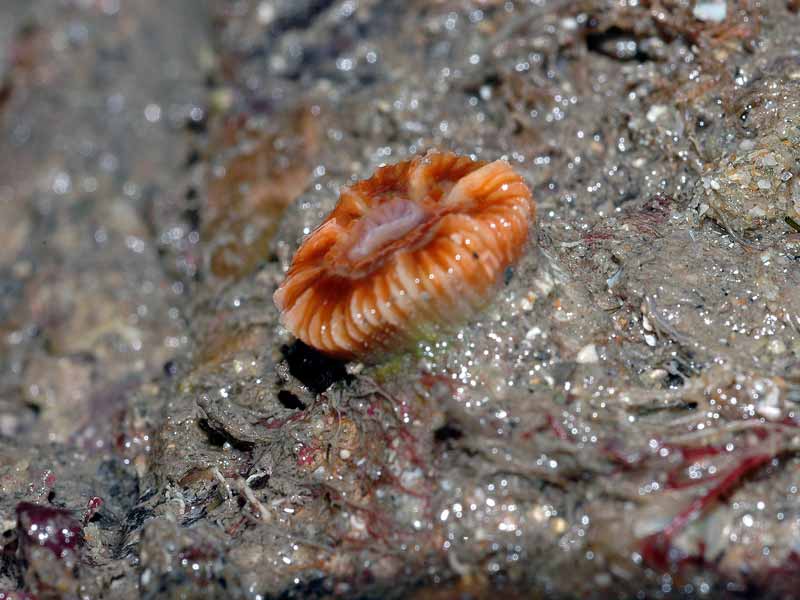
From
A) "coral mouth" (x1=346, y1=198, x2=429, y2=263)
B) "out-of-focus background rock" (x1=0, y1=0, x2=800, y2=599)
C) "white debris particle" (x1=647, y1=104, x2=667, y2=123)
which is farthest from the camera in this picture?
"white debris particle" (x1=647, y1=104, x2=667, y2=123)

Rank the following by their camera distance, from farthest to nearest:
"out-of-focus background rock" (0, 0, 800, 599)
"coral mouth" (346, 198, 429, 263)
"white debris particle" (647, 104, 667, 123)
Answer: "white debris particle" (647, 104, 667, 123) → "coral mouth" (346, 198, 429, 263) → "out-of-focus background rock" (0, 0, 800, 599)

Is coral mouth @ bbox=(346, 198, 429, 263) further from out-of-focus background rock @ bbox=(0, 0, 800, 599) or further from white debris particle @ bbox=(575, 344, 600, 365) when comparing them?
white debris particle @ bbox=(575, 344, 600, 365)

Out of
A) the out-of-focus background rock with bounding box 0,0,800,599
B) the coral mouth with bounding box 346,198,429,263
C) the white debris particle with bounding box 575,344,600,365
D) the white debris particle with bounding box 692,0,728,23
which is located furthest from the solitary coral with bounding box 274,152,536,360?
the white debris particle with bounding box 692,0,728,23

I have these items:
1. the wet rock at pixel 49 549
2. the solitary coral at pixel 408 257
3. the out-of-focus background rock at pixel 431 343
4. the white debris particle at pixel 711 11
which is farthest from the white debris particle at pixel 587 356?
the white debris particle at pixel 711 11

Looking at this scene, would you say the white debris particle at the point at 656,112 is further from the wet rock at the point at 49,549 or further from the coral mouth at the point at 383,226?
the wet rock at the point at 49,549

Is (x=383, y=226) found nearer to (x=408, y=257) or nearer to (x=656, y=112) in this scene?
(x=408, y=257)

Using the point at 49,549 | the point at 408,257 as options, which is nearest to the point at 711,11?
the point at 408,257
